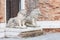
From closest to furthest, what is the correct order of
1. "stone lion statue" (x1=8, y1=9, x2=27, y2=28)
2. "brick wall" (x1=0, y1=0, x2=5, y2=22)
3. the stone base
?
1. the stone base
2. "stone lion statue" (x1=8, y1=9, x2=27, y2=28)
3. "brick wall" (x1=0, y1=0, x2=5, y2=22)

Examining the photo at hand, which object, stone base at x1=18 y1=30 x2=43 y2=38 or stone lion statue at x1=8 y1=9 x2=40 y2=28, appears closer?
stone base at x1=18 y1=30 x2=43 y2=38

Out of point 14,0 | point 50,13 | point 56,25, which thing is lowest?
point 56,25

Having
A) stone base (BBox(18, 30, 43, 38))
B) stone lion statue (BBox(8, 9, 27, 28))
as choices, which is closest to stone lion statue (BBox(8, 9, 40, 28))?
stone lion statue (BBox(8, 9, 27, 28))

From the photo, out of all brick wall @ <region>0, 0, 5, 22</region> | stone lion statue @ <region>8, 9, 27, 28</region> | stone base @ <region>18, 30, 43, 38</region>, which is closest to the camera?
stone base @ <region>18, 30, 43, 38</region>

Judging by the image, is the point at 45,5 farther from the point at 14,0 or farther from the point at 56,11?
the point at 14,0

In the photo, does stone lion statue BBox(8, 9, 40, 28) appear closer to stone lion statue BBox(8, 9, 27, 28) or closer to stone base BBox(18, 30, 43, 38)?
stone lion statue BBox(8, 9, 27, 28)

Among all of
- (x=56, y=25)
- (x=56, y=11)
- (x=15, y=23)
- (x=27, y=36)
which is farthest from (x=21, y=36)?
(x=56, y=11)

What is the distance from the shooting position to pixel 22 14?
247cm

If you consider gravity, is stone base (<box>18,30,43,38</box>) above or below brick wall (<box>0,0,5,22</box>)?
below

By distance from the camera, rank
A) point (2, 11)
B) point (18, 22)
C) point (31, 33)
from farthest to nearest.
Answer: point (2, 11) < point (18, 22) < point (31, 33)

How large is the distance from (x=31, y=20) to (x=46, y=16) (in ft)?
3.31

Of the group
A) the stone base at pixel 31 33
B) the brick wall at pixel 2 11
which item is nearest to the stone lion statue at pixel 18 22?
the stone base at pixel 31 33

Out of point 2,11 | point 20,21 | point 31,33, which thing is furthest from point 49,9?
point 31,33

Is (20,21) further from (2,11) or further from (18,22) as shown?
(2,11)
